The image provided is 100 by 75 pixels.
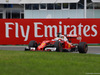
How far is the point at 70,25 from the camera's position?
2766cm

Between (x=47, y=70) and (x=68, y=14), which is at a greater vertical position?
(x=68, y=14)

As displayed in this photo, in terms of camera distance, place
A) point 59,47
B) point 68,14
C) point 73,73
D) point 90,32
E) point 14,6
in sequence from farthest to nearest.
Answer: point 14,6 < point 68,14 < point 90,32 < point 59,47 < point 73,73

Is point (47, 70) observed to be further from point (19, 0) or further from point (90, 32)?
point (19, 0)

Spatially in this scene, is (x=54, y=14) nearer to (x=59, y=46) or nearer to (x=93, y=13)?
(x=93, y=13)

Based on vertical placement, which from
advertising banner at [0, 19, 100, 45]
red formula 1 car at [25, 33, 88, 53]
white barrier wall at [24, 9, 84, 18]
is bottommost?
red formula 1 car at [25, 33, 88, 53]

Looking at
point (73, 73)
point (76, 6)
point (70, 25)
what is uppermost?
point (76, 6)

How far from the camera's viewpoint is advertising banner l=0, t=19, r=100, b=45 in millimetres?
27344

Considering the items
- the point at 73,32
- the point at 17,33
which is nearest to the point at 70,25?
the point at 73,32

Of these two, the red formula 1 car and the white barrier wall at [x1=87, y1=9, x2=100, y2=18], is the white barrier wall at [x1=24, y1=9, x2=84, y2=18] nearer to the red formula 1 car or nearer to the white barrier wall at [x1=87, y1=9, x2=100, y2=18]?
the white barrier wall at [x1=87, y1=9, x2=100, y2=18]

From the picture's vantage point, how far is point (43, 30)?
27531mm

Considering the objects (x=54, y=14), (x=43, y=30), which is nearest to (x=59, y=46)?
(x=43, y=30)

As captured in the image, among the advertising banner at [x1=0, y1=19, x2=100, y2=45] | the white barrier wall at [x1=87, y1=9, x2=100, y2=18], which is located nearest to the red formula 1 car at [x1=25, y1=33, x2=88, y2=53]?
the advertising banner at [x1=0, y1=19, x2=100, y2=45]

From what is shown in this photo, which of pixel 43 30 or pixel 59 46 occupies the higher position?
pixel 43 30

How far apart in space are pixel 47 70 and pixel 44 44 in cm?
905
